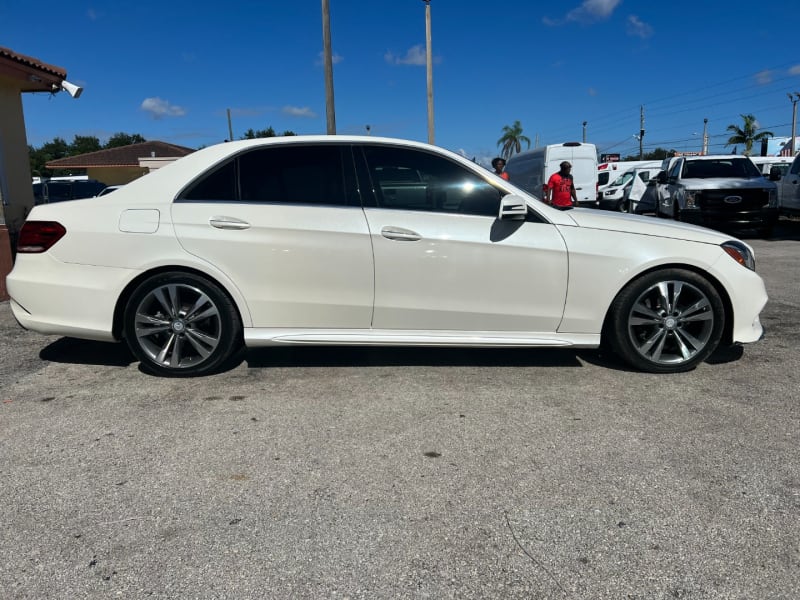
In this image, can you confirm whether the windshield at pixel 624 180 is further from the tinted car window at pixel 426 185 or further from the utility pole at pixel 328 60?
the tinted car window at pixel 426 185

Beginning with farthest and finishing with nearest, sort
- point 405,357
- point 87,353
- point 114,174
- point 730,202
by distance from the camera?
point 114,174 < point 730,202 < point 87,353 < point 405,357

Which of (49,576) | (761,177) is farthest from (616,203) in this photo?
(49,576)

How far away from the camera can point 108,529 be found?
2482 mm

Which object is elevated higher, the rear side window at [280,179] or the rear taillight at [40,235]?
the rear side window at [280,179]

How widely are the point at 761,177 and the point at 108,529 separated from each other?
14.6 meters

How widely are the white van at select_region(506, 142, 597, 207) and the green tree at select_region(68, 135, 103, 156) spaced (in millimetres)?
80644

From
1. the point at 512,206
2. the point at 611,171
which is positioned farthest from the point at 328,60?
the point at 611,171

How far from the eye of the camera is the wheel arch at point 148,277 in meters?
4.15

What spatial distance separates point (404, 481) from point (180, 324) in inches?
85.1

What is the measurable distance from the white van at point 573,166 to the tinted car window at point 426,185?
1242cm

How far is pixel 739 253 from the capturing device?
14.0 ft

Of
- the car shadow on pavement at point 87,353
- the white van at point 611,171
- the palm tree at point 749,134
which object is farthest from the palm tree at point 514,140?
the car shadow on pavement at point 87,353

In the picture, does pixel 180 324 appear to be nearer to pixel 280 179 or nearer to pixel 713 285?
pixel 280 179

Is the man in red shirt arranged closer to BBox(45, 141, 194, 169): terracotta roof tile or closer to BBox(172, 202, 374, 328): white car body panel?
BBox(172, 202, 374, 328): white car body panel
